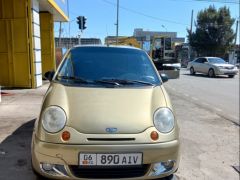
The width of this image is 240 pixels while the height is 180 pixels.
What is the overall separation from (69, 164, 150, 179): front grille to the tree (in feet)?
166

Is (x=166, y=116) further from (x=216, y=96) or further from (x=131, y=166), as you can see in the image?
(x=216, y=96)

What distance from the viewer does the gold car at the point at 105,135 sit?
3.38m

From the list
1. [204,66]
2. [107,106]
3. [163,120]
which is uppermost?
[107,106]

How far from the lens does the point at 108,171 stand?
3.42 metres

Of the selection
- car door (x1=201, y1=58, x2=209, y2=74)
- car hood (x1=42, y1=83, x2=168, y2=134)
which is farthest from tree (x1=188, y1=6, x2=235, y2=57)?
car hood (x1=42, y1=83, x2=168, y2=134)

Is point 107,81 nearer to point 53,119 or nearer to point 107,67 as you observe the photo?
point 107,67

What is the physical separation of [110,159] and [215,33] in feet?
168

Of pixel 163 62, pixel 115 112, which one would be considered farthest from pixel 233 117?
pixel 163 62

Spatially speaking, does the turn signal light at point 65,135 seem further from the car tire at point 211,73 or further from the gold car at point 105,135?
the car tire at point 211,73

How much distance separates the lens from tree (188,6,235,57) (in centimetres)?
5181

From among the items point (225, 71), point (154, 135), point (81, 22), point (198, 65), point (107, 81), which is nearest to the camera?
point (154, 135)

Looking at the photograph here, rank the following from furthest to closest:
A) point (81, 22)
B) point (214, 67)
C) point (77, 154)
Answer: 1. point (214, 67)
2. point (81, 22)
3. point (77, 154)

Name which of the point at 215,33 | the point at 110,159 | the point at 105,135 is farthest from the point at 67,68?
the point at 215,33

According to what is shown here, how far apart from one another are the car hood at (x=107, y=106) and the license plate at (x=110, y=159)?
0.76ft
